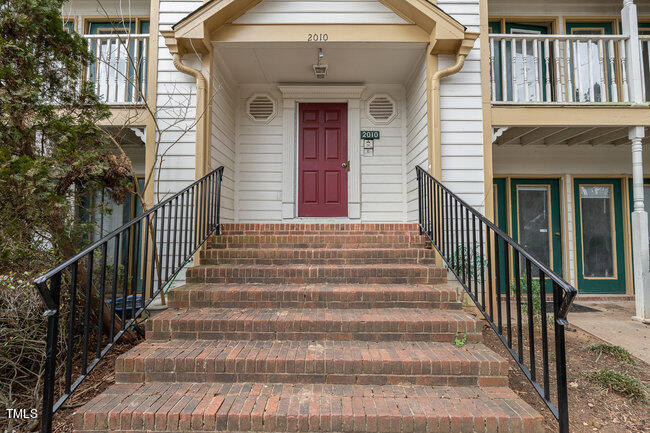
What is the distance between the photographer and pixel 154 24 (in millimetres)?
4172

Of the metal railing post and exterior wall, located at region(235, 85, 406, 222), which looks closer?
the metal railing post

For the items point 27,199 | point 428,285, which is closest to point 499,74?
point 428,285

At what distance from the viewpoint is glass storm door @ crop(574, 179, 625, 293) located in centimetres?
565

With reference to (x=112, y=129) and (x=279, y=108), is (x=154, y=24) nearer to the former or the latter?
(x=112, y=129)

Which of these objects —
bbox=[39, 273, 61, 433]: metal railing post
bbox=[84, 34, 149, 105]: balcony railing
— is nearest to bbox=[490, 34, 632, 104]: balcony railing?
bbox=[84, 34, 149, 105]: balcony railing

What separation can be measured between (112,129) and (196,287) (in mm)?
2846

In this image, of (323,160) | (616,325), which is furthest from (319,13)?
(616,325)

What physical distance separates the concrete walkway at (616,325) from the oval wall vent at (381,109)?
371 cm

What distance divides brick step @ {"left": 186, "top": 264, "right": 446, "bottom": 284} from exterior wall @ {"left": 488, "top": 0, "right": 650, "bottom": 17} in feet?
16.6

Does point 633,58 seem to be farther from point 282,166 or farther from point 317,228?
point 282,166

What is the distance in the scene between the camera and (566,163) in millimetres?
5754

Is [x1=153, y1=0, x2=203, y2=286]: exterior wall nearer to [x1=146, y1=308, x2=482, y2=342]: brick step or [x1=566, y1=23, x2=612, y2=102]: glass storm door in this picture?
[x1=146, y1=308, x2=482, y2=342]: brick step

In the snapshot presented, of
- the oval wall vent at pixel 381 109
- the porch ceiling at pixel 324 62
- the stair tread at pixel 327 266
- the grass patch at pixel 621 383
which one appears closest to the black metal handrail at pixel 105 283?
the stair tread at pixel 327 266

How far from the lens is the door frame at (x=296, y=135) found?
496cm
